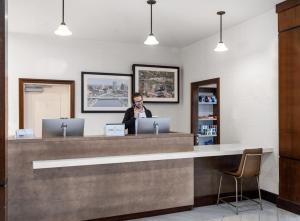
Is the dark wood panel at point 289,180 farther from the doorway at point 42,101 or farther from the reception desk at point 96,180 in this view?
the doorway at point 42,101

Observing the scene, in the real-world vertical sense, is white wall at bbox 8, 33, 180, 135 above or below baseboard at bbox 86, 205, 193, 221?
above

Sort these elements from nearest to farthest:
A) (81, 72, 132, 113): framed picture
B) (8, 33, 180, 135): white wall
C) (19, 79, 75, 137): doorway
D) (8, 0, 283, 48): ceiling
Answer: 1. (8, 0, 283, 48): ceiling
2. (8, 33, 180, 135): white wall
3. (19, 79, 75, 137): doorway
4. (81, 72, 132, 113): framed picture

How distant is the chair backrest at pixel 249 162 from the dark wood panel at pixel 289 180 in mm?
451

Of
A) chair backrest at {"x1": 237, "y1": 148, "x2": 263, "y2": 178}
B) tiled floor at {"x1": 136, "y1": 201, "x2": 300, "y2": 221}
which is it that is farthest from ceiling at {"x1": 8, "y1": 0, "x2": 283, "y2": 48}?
tiled floor at {"x1": 136, "y1": 201, "x2": 300, "y2": 221}

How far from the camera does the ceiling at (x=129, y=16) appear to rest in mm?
4102

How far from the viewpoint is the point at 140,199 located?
3781 mm

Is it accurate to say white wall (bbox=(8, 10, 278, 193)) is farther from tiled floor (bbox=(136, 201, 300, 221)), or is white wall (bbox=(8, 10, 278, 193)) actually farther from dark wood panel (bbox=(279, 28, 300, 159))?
tiled floor (bbox=(136, 201, 300, 221))

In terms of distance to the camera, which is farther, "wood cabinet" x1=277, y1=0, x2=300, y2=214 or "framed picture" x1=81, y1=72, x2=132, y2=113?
"framed picture" x1=81, y1=72, x2=132, y2=113

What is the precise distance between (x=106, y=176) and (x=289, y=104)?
2688 millimetres

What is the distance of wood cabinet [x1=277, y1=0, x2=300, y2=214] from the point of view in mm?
3871

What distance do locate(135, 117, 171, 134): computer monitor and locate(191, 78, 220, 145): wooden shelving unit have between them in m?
2.34

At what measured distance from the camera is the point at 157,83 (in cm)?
657

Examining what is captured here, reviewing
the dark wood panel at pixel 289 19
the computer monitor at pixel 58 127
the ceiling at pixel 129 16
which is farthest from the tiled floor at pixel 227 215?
the ceiling at pixel 129 16

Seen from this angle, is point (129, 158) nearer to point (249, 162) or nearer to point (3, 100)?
point (249, 162)
